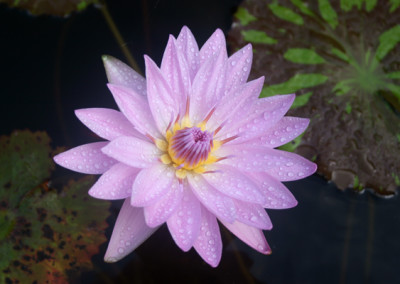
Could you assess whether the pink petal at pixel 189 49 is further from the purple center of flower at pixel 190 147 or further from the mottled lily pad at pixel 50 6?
the mottled lily pad at pixel 50 6

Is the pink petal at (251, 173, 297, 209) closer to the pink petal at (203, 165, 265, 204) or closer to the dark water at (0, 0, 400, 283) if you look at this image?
the pink petal at (203, 165, 265, 204)

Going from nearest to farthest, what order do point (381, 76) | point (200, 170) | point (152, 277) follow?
point (200, 170)
point (152, 277)
point (381, 76)

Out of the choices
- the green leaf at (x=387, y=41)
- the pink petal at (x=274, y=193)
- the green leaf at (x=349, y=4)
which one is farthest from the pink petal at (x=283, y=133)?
the green leaf at (x=349, y=4)

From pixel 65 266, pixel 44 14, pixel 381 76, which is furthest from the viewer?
pixel 44 14

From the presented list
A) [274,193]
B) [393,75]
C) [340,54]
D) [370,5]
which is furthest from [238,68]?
[370,5]

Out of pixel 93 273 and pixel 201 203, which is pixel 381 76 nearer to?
pixel 201 203

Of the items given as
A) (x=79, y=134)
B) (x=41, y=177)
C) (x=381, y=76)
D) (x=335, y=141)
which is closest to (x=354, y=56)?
(x=381, y=76)
